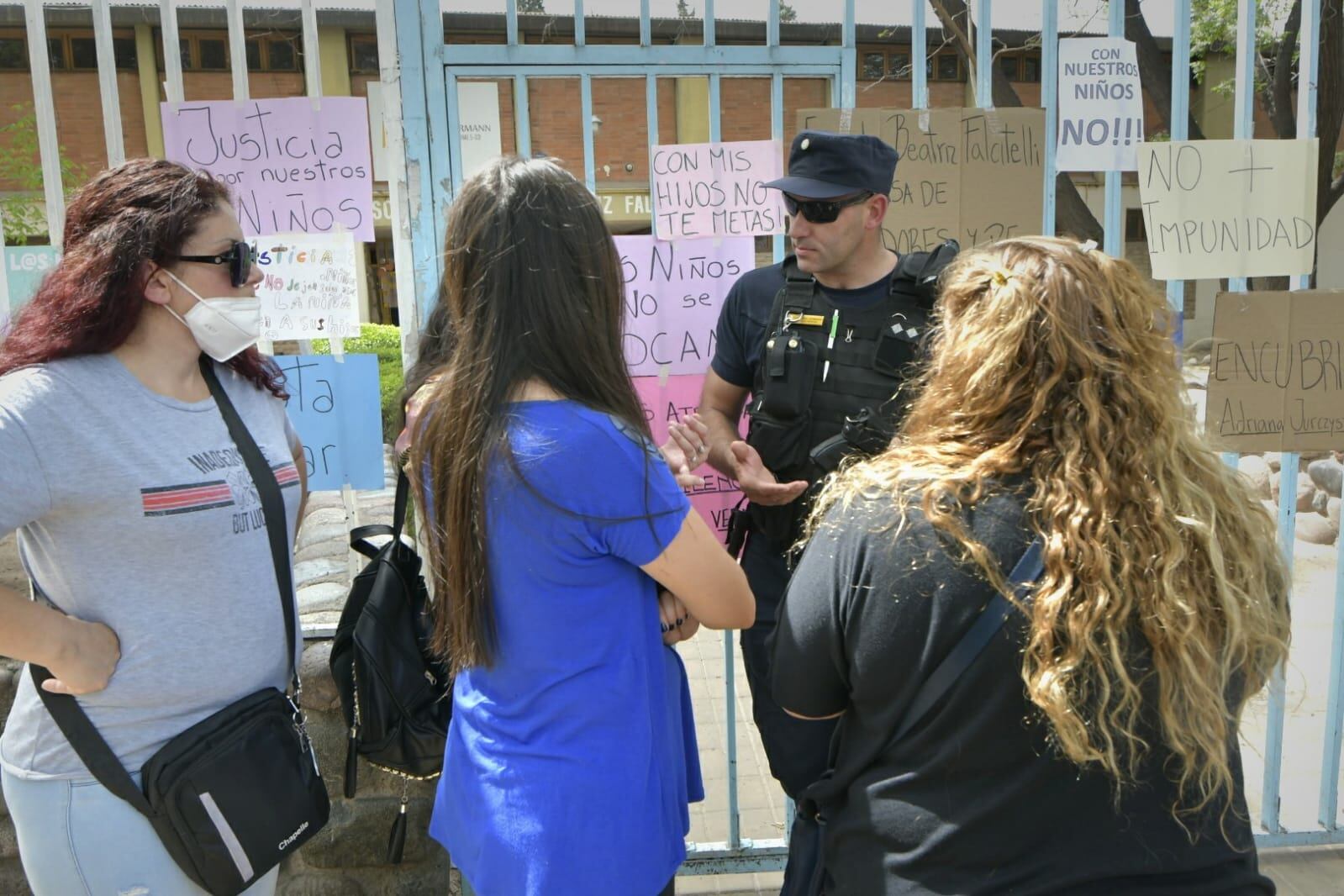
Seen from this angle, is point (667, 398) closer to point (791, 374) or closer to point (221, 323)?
point (791, 374)

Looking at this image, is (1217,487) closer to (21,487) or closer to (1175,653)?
(1175,653)

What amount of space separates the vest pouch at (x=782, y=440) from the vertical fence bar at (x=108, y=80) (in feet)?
5.97

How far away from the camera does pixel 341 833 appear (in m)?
2.86

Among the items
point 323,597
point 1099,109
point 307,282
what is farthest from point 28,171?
point 1099,109

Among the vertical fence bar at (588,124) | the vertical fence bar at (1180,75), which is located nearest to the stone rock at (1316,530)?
the vertical fence bar at (1180,75)

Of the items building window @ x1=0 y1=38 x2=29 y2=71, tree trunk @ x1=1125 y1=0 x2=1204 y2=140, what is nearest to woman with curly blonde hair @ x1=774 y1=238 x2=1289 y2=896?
tree trunk @ x1=1125 y1=0 x2=1204 y2=140

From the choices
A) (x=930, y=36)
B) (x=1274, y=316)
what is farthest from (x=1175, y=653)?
(x=930, y=36)

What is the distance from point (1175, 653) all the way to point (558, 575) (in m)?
0.91

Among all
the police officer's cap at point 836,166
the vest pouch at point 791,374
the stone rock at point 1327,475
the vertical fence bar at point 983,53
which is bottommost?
the stone rock at point 1327,475

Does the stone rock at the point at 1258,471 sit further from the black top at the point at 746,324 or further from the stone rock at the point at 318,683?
the stone rock at the point at 318,683

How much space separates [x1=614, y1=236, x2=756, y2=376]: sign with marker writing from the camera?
293 cm

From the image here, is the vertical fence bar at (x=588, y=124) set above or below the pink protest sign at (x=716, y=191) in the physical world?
above

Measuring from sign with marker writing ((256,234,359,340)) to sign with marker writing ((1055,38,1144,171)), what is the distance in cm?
201

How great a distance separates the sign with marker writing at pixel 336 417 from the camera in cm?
285
